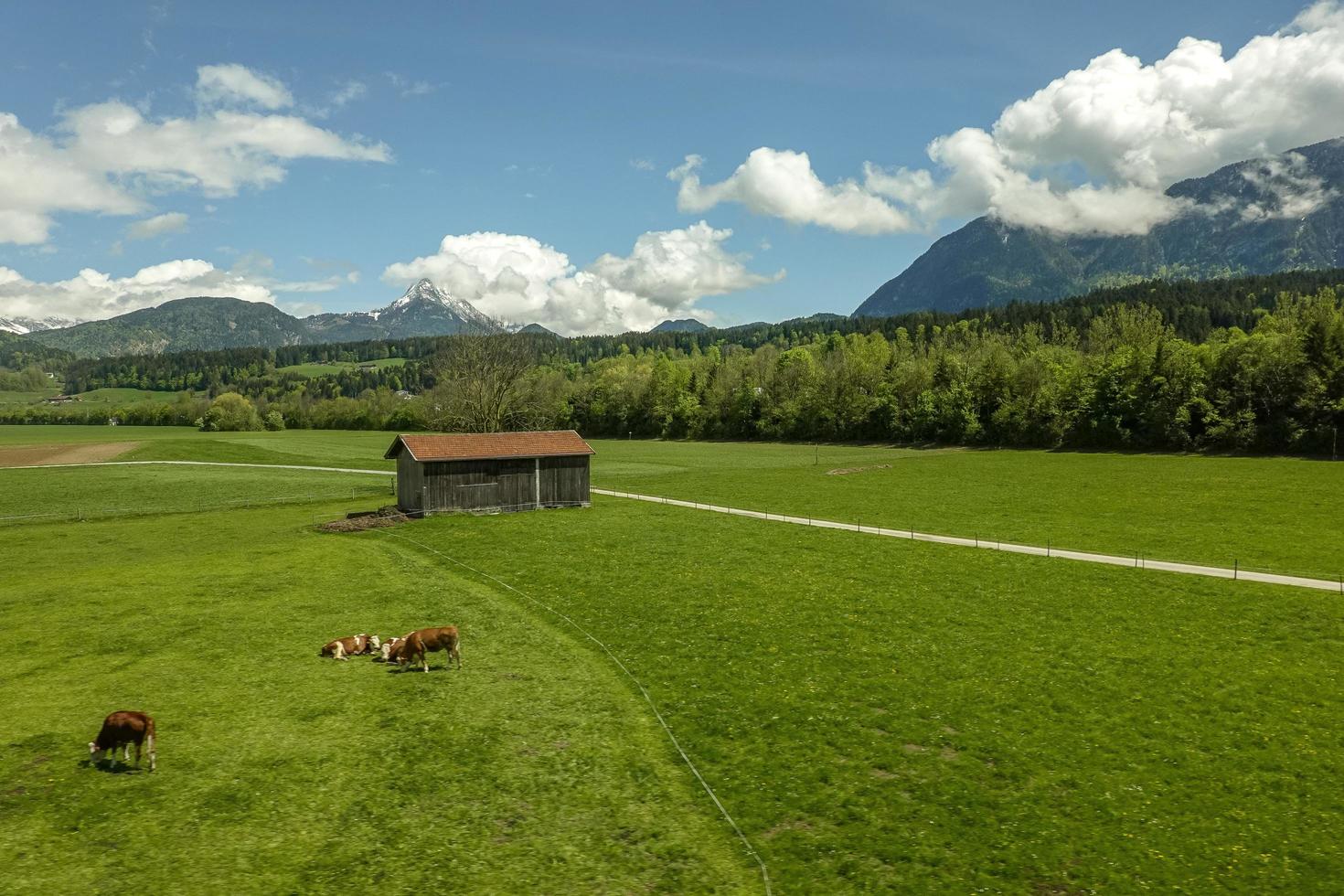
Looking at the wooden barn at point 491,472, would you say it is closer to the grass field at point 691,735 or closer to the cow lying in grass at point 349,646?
the grass field at point 691,735

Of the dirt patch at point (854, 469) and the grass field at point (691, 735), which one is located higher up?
the dirt patch at point (854, 469)

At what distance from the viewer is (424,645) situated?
23609 millimetres

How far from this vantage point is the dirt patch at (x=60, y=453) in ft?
314

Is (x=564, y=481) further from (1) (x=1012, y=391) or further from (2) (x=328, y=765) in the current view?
(1) (x=1012, y=391)

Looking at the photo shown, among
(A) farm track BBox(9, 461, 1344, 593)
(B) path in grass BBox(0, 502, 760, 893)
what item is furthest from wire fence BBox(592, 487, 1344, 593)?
(B) path in grass BBox(0, 502, 760, 893)

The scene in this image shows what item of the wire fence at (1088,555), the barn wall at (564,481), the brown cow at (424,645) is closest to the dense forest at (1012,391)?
the barn wall at (564,481)

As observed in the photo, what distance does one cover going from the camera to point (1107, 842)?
1475 centimetres

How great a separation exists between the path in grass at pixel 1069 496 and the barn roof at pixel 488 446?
565 inches

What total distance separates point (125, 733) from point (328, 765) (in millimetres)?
4360

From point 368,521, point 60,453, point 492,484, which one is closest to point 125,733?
point 368,521

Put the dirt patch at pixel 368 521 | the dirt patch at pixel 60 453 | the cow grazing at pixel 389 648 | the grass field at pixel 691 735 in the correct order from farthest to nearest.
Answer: the dirt patch at pixel 60 453
the dirt patch at pixel 368 521
the cow grazing at pixel 389 648
the grass field at pixel 691 735

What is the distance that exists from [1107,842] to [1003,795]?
6.98 feet

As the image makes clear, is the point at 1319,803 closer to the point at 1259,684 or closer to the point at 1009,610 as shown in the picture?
the point at 1259,684

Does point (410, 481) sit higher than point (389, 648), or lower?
higher
